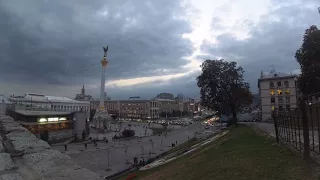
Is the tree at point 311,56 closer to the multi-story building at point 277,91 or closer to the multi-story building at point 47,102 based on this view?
the multi-story building at point 277,91

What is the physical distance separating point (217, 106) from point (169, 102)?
137 metres

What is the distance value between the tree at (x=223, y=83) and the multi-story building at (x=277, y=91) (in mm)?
22735

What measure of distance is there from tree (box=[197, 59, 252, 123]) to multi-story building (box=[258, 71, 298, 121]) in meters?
22.7

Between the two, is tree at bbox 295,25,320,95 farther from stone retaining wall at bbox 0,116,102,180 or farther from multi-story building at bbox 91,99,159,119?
multi-story building at bbox 91,99,159,119

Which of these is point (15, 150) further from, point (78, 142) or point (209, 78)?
point (78, 142)

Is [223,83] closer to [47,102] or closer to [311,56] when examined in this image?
[311,56]

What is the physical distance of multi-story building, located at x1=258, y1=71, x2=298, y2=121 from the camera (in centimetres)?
6119

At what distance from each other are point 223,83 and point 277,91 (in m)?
28.4

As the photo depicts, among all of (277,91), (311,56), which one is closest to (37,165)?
(311,56)

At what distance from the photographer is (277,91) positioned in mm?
63000

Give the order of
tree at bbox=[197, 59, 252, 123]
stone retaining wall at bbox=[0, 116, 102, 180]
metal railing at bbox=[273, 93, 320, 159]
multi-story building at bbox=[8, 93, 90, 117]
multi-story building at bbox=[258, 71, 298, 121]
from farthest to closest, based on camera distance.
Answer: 1. multi-story building at bbox=[8, 93, 90, 117]
2. multi-story building at bbox=[258, 71, 298, 121]
3. tree at bbox=[197, 59, 252, 123]
4. metal railing at bbox=[273, 93, 320, 159]
5. stone retaining wall at bbox=[0, 116, 102, 180]

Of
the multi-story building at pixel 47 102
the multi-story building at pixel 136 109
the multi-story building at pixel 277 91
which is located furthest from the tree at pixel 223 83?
the multi-story building at pixel 136 109

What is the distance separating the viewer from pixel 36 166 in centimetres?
384

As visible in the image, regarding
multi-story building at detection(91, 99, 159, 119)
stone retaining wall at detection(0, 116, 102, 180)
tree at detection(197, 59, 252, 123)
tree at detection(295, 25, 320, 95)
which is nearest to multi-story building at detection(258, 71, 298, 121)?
tree at detection(197, 59, 252, 123)
